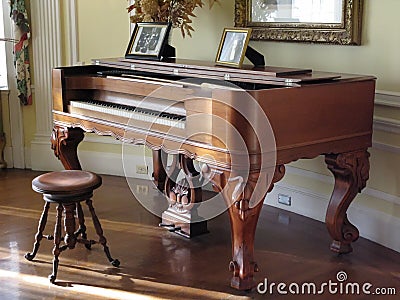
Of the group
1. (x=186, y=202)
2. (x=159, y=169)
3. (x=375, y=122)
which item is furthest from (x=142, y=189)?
(x=375, y=122)

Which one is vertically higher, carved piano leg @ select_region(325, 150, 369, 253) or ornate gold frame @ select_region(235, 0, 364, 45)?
ornate gold frame @ select_region(235, 0, 364, 45)

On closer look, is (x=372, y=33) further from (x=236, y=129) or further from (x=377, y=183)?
(x=236, y=129)

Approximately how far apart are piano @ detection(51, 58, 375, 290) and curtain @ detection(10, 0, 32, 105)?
1364 mm

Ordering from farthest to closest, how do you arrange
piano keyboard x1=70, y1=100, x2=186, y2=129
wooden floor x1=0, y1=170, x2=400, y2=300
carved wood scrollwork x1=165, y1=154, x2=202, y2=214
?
carved wood scrollwork x1=165, y1=154, x2=202, y2=214
piano keyboard x1=70, y1=100, x2=186, y2=129
wooden floor x1=0, y1=170, x2=400, y2=300

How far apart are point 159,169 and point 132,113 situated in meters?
1.15

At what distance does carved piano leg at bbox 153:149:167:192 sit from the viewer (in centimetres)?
449

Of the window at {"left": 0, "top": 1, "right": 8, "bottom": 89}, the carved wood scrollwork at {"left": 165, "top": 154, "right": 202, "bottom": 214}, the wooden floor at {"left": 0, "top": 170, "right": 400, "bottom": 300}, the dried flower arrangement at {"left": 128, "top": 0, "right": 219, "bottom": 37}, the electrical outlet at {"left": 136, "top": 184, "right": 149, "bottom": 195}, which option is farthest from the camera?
the window at {"left": 0, "top": 1, "right": 8, "bottom": 89}

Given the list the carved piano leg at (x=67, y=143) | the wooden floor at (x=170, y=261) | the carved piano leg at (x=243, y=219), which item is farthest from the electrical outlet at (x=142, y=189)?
the carved piano leg at (x=243, y=219)

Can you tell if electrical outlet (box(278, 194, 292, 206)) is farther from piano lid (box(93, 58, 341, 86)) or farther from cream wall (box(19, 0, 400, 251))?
piano lid (box(93, 58, 341, 86))

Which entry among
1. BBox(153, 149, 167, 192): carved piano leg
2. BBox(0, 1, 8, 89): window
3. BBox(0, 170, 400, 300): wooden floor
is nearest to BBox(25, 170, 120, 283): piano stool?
BBox(0, 170, 400, 300): wooden floor

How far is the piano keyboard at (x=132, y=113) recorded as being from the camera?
10.3ft

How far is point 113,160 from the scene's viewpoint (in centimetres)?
517

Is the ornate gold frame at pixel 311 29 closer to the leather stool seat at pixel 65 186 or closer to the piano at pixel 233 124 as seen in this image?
the piano at pixel 233 124

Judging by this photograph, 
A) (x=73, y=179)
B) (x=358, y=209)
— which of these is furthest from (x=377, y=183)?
(x=73, y=179)
